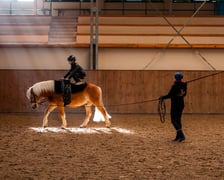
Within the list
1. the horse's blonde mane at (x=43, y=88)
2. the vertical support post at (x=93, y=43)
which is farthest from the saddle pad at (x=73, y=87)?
the vertical support post at (x=93, y=43)

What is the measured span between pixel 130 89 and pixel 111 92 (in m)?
0.68

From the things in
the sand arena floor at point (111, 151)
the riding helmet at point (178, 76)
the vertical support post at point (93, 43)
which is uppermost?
the vertical support post at point (93, 43)

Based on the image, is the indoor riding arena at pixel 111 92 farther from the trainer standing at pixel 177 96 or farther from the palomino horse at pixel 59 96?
the trainer standing at pixel 177 96

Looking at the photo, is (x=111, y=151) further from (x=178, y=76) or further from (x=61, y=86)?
(x=61, y=86)

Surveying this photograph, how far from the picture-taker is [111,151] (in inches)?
303

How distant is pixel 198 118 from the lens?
1374 centimetres

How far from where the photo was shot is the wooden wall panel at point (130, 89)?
48.9ft

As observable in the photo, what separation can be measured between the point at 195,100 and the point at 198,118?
1267mm

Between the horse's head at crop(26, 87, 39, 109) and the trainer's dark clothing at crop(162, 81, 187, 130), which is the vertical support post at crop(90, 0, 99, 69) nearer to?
the horse's head at crop(26, 87, 39, 109)

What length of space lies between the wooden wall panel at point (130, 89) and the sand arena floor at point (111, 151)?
252 centimetres

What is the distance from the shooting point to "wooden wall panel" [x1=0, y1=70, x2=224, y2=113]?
1489 centimetres

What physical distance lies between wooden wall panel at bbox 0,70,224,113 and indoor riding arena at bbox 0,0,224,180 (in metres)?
0.04

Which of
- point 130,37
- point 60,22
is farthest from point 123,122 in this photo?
point 60,22

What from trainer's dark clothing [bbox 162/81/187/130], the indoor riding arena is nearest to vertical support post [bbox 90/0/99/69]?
the indoor riding arena
